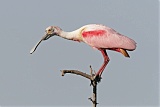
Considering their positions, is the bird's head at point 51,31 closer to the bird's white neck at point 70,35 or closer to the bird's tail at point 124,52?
the bird's white neck at point 70,35

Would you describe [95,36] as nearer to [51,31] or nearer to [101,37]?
[101,37]

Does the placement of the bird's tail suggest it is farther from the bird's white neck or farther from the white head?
the white head

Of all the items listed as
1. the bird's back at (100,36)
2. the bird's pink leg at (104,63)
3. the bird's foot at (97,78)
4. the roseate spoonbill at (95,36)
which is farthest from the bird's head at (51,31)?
the bird's foot at (97,78)

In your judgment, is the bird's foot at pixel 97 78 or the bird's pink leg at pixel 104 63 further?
the bird's pink leg at pixel 104 63

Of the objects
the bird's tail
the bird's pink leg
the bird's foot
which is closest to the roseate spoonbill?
the bird's pink leg

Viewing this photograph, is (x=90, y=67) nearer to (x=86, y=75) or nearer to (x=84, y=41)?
(x=86, y=75)

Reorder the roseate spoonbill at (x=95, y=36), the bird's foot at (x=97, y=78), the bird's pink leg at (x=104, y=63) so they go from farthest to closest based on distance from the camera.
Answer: the roseate spoonbill at (x=95, y=36)
the bird's pink leg at (x=104, y=63)
the bird's foot at (x=97, y=78)

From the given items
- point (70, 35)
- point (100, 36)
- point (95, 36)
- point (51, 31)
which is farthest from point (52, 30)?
point (100, 36)

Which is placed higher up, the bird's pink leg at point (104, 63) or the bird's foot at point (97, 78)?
the bird's pink leg at point (104, 63)

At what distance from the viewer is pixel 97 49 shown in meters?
13.2

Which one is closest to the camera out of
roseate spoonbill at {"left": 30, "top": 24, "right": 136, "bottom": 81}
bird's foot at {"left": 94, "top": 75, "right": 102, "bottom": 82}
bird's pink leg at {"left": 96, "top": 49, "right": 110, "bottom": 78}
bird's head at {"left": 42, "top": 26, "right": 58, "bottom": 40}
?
bird's foot at {"left": 94, "top": 75, "right": 102, "bottom": 82}

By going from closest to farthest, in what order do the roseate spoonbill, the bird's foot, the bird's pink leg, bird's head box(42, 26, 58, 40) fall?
1. the bird's foot
2. the bird's pink leg
3. the roseate spoonbill
4. bird's head box(42, 26, 58, 40)

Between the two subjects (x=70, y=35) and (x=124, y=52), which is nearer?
(x=124, y=52)

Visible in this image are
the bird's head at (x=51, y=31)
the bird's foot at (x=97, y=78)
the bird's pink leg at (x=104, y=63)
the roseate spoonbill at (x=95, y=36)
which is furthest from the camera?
the bird's head at (x=51, y=31)
